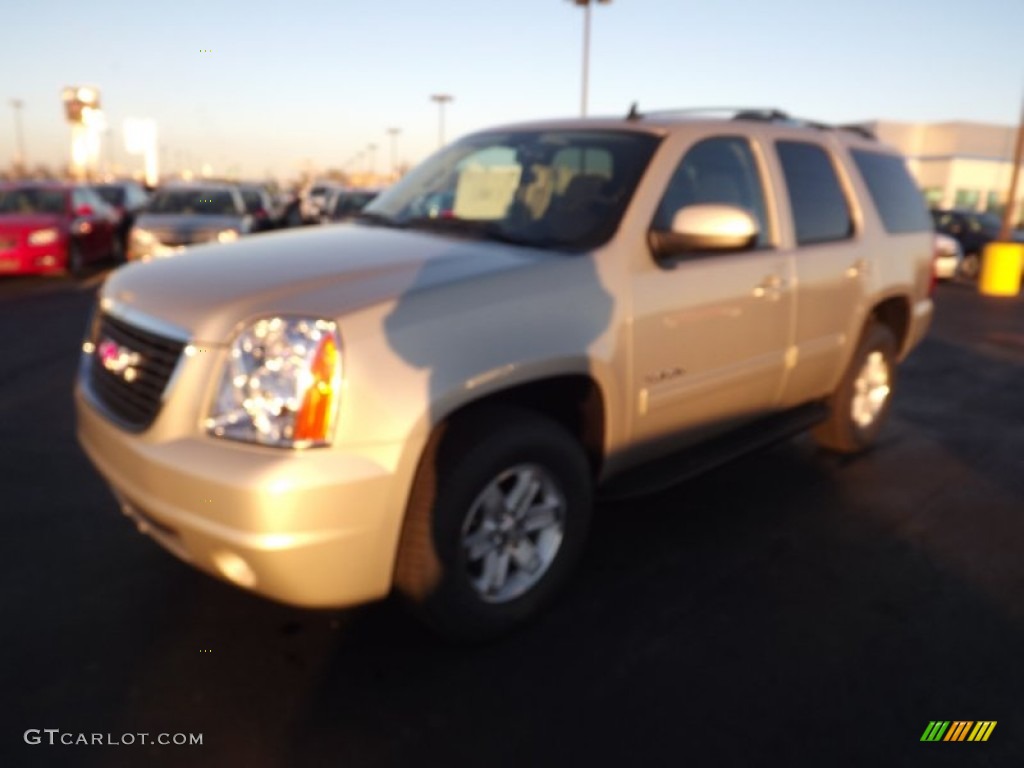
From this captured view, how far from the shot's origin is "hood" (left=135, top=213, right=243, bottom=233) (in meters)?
12.4

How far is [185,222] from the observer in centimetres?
1250

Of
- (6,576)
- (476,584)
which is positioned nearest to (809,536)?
(476,584)

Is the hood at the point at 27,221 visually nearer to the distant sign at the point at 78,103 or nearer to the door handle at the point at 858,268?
the door handle at the point at 858,268

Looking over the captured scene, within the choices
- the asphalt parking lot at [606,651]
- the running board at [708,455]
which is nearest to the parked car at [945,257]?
the asphalt parking lot at [606,651]

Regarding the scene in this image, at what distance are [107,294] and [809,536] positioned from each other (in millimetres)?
3280

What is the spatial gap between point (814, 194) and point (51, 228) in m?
12.9

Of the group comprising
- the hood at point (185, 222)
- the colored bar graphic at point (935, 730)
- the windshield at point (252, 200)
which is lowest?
the colored bar graphic at point (935, 730)

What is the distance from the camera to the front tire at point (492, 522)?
269 cm

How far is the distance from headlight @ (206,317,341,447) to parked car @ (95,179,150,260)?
17.3 m

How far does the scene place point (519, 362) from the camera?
2793 millimetres

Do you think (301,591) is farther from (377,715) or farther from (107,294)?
(107,294)

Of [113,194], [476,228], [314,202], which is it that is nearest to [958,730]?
[476,228]

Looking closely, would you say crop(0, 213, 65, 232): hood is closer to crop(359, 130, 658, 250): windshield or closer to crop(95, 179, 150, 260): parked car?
crop(95, 179, 150, 260): parked car

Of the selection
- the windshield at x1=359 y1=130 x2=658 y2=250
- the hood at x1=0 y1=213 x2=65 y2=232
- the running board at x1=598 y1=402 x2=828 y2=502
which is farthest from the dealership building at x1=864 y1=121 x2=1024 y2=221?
the windshield at x1=359 y1=130 x2=658 y2=250
